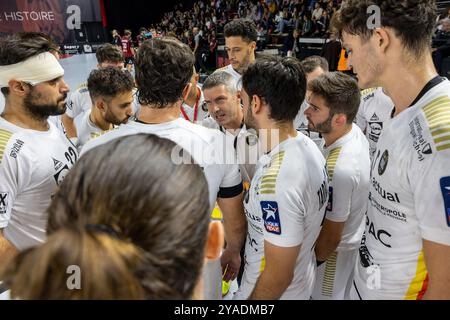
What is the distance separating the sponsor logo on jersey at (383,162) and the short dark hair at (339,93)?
76 cm

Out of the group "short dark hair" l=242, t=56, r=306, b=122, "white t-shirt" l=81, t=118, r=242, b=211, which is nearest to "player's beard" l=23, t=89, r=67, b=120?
"white t-shirt" l=81, t=118, r=242, b=211

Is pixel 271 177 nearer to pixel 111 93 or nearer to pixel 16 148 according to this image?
pixel 16 148

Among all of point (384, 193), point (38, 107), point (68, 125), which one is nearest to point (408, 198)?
point (384, 193)

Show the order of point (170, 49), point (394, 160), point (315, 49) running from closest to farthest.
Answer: point (394, 160)
point (170, 49)
point (315, 49)

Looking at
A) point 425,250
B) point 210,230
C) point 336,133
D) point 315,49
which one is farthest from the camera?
point 315,49

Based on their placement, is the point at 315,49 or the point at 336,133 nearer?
the point at 336,133

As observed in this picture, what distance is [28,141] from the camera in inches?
70.9

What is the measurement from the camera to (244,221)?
1.85 metres

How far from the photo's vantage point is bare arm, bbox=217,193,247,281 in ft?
5.80

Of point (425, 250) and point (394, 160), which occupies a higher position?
point (394, 160)

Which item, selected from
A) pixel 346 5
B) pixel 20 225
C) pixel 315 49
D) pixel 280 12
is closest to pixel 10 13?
pixel 280 12

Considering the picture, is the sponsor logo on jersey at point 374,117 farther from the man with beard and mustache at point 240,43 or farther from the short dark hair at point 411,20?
the short dark hair at point 411,20
